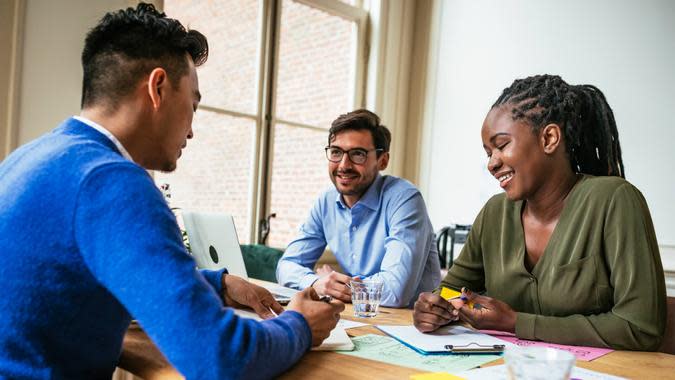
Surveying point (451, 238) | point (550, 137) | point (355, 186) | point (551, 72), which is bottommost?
point (451, 238)

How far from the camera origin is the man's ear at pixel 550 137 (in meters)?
1.59

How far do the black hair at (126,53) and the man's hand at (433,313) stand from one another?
82cm

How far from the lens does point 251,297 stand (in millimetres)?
1470

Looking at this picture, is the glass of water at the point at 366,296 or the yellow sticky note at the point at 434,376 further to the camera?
the glass of water at the point at 366,296

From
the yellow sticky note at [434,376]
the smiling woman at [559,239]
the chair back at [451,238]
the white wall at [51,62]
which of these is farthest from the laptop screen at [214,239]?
the chair back at [451,238]

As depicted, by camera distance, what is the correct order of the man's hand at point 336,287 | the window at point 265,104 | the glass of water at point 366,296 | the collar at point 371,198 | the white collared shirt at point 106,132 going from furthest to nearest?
the window at point 265,104 < the collar at point 371,198 < the man's hand at point 336,287 < the glass of water at point 366,296 < the white collared shirt at point 106,132

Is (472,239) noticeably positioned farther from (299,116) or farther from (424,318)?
(299,116)

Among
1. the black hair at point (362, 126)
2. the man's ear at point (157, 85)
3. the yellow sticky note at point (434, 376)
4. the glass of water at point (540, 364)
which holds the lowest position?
the yellow sticky note at point (434, 376)

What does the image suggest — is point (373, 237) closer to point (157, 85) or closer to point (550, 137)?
point (550, 137)

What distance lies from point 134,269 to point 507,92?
1326mm

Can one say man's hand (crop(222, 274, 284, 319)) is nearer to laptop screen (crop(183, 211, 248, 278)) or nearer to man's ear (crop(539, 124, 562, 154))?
laptop screen (crop(183, 211, 248, 278))

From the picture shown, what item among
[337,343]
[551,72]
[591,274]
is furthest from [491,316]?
[551,72]

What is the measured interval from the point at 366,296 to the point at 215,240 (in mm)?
667

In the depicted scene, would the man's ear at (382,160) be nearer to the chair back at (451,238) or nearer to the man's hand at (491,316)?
the man's hand at (491,316)
